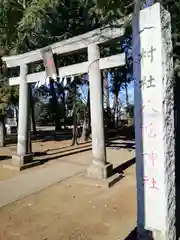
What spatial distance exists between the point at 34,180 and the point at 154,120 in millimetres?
4517

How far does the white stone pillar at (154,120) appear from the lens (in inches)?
99.2

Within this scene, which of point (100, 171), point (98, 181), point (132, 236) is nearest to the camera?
point (132, 236)

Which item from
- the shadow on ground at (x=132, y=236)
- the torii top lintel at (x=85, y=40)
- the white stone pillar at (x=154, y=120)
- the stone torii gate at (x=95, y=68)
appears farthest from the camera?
the stone torii gate at (x=95, y=68)

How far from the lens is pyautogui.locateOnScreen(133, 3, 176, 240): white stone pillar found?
2520 mm

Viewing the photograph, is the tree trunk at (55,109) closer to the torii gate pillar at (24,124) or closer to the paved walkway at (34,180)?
the torii gate pillar at (24,124)

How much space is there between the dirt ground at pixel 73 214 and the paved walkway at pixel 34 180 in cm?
26

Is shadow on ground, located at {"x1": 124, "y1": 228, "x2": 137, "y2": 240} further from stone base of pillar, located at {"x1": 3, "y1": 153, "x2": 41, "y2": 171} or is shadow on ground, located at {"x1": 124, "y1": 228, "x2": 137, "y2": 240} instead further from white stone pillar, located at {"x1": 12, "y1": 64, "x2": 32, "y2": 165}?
white stone pillar, located at {"x1": 12, "y1": 64, "x2": 32, "y2": 165}

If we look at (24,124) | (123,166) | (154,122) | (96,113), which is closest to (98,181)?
(96,113)

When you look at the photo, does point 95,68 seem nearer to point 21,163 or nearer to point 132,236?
point 21,163

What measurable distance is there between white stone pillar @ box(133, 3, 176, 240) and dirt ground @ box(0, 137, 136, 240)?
113 centimetres

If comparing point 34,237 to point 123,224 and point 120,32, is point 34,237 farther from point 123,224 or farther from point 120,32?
point 120,32

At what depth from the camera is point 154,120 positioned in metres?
2.56

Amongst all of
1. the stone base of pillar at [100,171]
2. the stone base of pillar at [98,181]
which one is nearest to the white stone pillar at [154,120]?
the stone base of pillar at [98,181]

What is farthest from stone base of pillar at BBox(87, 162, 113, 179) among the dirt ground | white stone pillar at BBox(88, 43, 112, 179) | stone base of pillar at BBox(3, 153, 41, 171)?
stone base of pillar at BBox(3, 153, 41, 171)
